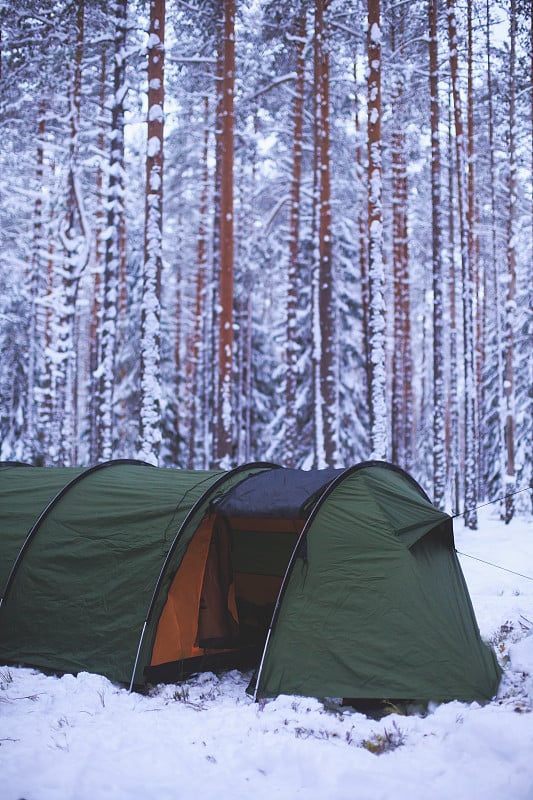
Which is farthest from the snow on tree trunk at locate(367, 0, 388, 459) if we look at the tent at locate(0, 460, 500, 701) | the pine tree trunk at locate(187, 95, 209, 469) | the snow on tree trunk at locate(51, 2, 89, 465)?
the pine tree trunk at locate(187, 95, 209, 469)

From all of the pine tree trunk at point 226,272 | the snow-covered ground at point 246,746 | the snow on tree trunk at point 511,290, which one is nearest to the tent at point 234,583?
the snow-covered ground at point 246,746

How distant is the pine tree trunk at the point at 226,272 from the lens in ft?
44.1

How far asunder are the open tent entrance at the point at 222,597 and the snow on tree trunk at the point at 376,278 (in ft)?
16.9

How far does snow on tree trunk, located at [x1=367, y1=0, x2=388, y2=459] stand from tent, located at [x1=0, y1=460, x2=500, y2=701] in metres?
5.14

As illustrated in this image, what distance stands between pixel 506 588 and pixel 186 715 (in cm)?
550

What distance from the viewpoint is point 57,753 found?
4.58 m

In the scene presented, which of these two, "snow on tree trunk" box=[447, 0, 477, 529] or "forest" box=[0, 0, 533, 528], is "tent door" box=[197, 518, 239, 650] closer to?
"forest" box=[0, 0, 533, 528]

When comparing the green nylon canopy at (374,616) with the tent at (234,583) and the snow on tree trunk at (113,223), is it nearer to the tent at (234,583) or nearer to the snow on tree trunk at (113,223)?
the tent at (234,583)

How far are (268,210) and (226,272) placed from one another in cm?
1178

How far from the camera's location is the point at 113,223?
14016 millimetres

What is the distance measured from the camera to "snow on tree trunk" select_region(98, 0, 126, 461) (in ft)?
44.6

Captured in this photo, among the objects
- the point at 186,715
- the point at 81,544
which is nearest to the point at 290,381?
the point at 81,544

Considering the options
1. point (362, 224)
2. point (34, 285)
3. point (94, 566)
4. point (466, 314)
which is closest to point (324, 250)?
point (466, 314)

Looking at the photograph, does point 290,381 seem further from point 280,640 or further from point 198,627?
point 280,640
